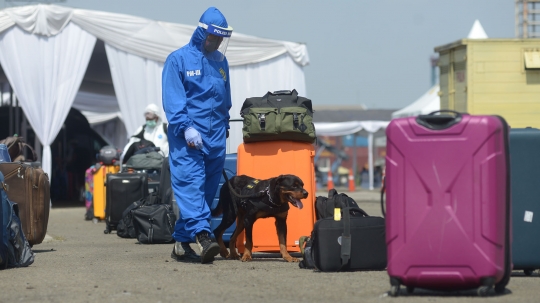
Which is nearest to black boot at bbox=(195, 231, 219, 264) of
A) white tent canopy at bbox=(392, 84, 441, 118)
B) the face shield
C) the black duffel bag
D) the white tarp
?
the face shield

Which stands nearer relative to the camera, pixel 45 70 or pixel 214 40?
pixel 214 40

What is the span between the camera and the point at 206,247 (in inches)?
295

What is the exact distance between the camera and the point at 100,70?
23.1 meters

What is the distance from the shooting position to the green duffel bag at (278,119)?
809 cm

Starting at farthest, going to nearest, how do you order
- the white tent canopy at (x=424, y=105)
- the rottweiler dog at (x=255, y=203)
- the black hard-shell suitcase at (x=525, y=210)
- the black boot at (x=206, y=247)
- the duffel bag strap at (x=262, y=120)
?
the white tent canopy at (x=424, y=105)
the duffel bag strap at (x=262, y=120)
the rottweiler dog at (x=255, y=203)
the black boot at (x=206, y=247)
the black hard-shell suitcase at (x=525, y=210)

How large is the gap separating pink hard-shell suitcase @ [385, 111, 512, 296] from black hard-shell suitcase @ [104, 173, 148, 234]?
757 centimetres

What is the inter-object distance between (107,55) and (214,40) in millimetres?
10659

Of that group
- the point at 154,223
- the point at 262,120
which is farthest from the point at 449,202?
the point at 154,223

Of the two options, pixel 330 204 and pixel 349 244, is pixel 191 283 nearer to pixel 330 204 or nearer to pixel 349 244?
pixel 349 244

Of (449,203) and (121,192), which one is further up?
(449,203)

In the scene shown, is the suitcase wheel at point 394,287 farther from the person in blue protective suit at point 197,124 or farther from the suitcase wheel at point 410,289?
the person in blue protective suit at point 197,124

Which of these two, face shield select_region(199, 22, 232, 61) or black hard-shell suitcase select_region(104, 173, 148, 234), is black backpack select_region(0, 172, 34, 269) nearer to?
face shield select_region(199, 22, 232, 61)

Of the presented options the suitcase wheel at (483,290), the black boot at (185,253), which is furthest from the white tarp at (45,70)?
the suitcase wheel at (483,290)

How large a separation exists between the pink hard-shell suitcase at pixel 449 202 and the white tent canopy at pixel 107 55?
474 inches
